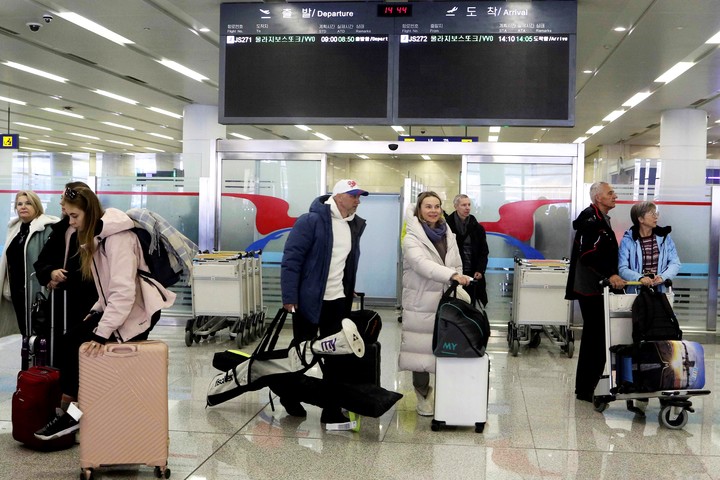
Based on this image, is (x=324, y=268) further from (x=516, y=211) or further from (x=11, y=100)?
(x=11, y=100)

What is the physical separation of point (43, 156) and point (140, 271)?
7.58 m

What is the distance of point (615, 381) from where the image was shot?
18.0 ft

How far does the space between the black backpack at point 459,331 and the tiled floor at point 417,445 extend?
1.83ft

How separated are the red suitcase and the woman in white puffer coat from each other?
2259mm

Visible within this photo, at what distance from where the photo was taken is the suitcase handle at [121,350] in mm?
4000

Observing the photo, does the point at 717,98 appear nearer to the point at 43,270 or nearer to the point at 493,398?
the point at 493,398

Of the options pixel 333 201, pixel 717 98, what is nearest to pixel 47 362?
pixel 333 201

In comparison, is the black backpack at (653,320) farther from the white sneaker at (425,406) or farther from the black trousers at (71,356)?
the black trousers at (71,356)

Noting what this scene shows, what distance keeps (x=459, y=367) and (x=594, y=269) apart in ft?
5.04

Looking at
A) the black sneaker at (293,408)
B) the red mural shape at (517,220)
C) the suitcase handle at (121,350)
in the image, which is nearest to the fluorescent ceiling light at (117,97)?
the red mural shape at (517,220)

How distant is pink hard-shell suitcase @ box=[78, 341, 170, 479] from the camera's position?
4.01 meters

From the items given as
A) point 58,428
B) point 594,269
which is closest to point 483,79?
point 594,269

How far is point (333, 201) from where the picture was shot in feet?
17.4

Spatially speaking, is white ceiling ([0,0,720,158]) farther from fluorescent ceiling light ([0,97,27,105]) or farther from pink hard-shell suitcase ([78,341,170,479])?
pink hard-shell suitcase ([78,341,170,479])
